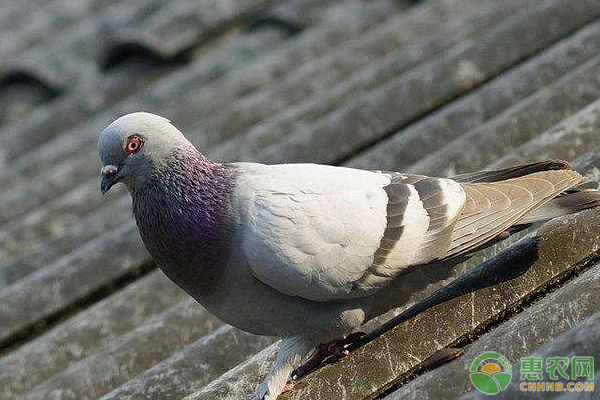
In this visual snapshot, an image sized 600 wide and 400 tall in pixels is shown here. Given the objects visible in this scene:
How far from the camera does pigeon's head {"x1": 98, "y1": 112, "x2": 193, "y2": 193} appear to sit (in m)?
3.71

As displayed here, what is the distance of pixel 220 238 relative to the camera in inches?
140

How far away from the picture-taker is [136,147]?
3715mm

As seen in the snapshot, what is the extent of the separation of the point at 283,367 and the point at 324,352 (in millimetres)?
298

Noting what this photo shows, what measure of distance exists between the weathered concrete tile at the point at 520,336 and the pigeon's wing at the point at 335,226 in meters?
0.45

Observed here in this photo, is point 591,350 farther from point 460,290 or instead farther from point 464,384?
point 460,290

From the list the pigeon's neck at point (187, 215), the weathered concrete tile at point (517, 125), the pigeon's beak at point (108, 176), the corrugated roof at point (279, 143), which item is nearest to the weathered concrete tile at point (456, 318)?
the corrugated roof at point (279, 143)

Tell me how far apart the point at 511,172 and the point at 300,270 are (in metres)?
0.87

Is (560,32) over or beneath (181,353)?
over

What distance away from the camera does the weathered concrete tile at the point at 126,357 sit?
13.9ft

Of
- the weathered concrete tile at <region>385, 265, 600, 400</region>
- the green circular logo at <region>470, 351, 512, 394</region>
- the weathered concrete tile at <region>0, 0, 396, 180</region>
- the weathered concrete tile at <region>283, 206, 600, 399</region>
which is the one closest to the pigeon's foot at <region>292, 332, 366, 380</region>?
the weathered concrete tile at <region>283, 206, 600, 399</region>

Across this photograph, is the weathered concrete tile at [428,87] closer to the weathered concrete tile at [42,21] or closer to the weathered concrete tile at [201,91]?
the weathered concrete tile at [201,91]

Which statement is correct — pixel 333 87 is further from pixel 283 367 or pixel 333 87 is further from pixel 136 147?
pixel 283 367

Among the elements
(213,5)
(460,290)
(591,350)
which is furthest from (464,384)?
(213,5)

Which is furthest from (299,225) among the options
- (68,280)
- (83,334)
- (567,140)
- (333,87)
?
(333,87)
